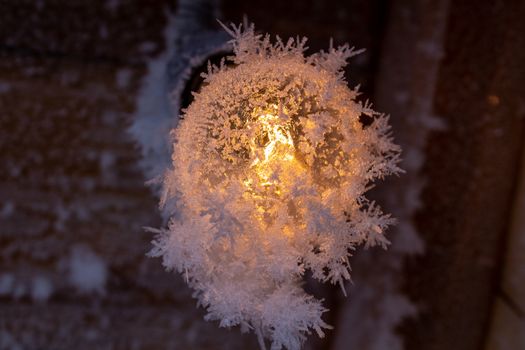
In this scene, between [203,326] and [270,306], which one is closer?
[270,306]

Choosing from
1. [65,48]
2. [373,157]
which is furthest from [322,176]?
[65,48]

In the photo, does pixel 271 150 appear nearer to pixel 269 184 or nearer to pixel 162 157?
pixel 269 184

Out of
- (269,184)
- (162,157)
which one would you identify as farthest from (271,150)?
(162,157)

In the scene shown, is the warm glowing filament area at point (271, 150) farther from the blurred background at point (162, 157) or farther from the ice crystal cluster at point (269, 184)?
the blurred background at point (162, 157)

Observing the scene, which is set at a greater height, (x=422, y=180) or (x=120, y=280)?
(x=422, y=180)

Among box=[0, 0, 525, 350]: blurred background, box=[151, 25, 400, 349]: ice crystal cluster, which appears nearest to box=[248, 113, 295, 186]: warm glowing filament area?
box=[151, 25, 400, 349]: ice crystal cluster

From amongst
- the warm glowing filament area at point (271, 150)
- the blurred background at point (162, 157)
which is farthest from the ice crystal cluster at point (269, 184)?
the blurred background at point (162, 157)

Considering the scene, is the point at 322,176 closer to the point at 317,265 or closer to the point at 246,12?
the point at 317,265
